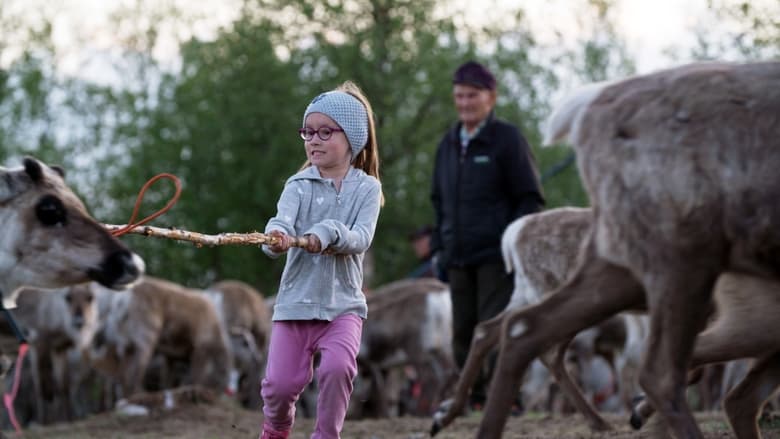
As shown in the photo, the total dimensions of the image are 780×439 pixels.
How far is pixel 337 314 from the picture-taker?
5355 millimetres

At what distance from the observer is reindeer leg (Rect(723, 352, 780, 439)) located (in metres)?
5.96

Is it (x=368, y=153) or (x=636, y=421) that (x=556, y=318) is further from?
(x=636, y=421)

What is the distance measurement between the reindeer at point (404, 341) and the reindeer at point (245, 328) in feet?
6.77

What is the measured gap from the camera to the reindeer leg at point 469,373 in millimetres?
7781

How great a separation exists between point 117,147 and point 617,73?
43.2 feet

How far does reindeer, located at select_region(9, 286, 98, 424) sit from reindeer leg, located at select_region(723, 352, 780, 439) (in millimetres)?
10067

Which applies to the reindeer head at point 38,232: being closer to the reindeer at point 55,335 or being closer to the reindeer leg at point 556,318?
the reindeer leg at point 556,318

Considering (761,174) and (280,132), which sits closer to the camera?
(761,174)

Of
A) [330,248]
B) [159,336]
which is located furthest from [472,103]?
[159,336]

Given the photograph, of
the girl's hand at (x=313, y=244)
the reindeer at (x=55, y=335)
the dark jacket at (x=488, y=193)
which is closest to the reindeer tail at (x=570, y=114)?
the girl's hand at (x=313, y=244)

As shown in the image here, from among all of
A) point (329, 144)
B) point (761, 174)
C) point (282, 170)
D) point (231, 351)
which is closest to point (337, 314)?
point (329, 144)

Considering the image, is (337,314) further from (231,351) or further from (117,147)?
(117,147)

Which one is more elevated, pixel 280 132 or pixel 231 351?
pixel 280 132

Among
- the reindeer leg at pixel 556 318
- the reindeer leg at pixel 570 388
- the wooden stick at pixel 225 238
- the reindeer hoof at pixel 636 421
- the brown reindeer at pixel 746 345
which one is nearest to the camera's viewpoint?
the wooden stick at pixel 225 238
